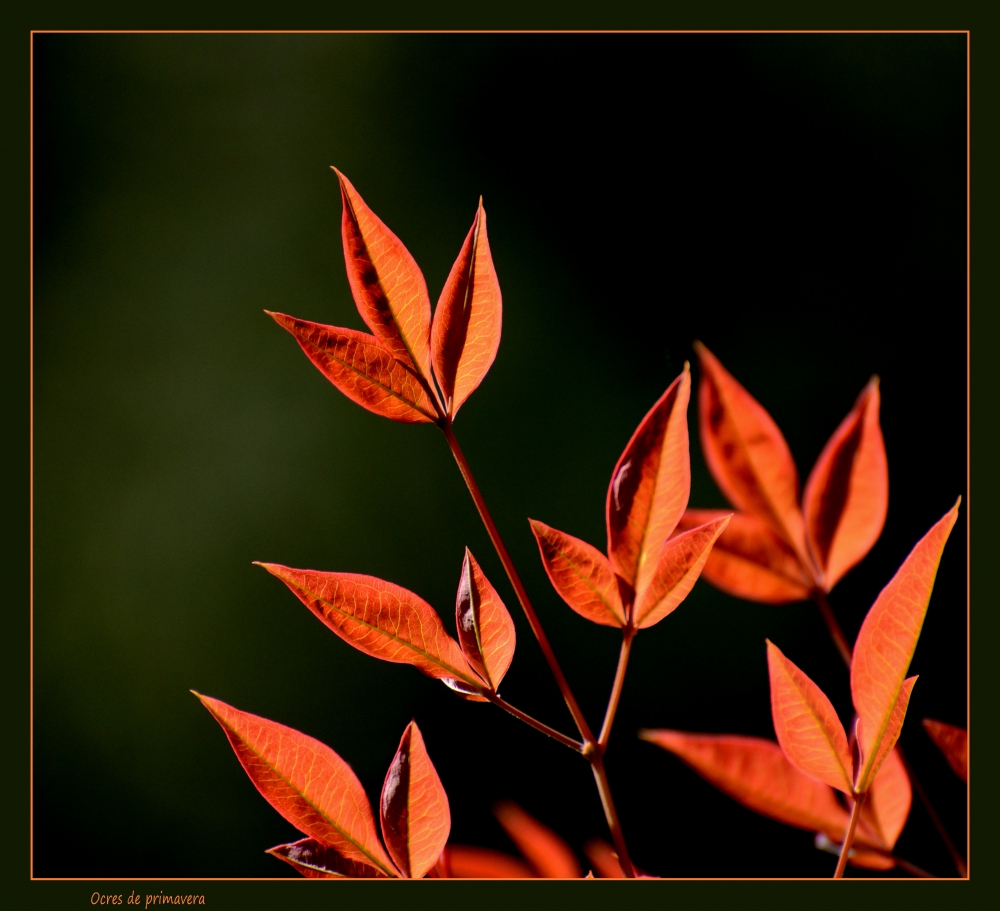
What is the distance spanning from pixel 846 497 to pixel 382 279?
25 cm

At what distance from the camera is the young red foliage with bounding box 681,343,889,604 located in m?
0.35

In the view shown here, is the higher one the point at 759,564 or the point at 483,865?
the point at 759,564

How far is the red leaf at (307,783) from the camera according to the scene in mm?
243

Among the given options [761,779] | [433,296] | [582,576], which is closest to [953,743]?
[761,779]

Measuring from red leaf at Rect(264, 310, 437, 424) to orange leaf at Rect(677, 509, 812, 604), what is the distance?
0.16 m

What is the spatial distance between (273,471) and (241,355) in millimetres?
222

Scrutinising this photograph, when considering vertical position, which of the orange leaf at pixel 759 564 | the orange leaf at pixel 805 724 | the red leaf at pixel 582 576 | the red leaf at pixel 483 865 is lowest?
the red leaf at pixel 483 865

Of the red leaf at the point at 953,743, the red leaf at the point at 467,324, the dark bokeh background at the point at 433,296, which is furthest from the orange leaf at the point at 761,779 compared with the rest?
the dark bokeh background at the point at 433,296

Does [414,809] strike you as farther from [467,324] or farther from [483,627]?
[467,324]

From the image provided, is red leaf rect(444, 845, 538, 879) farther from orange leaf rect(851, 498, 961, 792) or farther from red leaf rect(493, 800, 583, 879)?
orange leaf rect(851, 498, 961, 792)

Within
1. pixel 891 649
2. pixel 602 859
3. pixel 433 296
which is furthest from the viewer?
pixel 433 296

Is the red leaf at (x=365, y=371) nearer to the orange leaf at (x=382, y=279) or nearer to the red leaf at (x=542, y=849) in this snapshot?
the orange leaf at (x=382, y=279)

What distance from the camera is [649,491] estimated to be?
256 mm

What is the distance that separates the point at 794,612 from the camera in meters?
1.18
